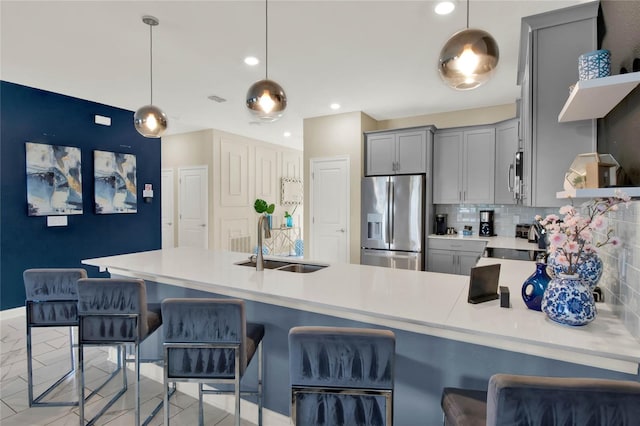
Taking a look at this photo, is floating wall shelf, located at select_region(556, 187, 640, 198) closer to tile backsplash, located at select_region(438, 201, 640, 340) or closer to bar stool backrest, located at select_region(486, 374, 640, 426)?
tile backsplash, located at select_region(438, 201, 640, 340)

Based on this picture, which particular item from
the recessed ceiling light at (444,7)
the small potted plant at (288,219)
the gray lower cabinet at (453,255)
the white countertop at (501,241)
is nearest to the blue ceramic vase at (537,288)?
the recessed ceiling light at (444,7)

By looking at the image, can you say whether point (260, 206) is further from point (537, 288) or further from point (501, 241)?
point (501, 241)

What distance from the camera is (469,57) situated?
60.4 inches

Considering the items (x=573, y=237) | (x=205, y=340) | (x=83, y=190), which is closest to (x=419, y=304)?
(x=573, y=237)

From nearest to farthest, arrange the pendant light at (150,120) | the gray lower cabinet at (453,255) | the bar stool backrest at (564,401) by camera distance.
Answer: the bar stool backrest at (564,401) < the pendant light at (150,120) < the gray lower cabinet at (453,255)

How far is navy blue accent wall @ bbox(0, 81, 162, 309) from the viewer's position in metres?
3.80

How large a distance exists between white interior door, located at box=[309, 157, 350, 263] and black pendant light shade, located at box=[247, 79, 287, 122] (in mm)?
2984

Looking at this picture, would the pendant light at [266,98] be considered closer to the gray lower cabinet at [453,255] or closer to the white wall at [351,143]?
the white wall at [351,143]

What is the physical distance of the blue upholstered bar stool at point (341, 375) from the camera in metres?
1.17

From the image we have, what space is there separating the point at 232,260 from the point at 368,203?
2.74 m

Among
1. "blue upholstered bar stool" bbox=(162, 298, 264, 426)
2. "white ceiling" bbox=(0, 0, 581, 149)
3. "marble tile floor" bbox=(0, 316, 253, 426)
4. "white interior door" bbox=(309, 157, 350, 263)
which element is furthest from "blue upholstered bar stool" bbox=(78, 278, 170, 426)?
"white interior door" bbox=(309, 157, 350, 263)

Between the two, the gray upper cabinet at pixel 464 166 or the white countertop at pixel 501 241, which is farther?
the gray upper cabinet at pixel 464 166

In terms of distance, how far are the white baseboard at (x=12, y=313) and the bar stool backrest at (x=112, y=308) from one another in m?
2.96

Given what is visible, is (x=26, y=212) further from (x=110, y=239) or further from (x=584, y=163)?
(x=584, y=163)
